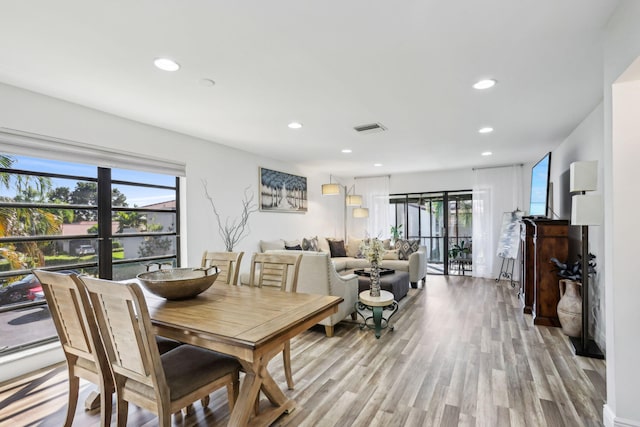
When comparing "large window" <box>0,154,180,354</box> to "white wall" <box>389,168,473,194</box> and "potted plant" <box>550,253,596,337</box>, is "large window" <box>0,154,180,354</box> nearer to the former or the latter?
"potted plant" <box>550,253,596,337</box>

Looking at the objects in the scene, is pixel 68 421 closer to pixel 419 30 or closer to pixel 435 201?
pixel 419 30

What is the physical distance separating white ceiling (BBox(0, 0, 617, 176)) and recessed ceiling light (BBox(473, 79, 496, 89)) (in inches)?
3.2

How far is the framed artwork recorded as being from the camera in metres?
5.67

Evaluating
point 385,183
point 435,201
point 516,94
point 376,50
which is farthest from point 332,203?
point 376,50

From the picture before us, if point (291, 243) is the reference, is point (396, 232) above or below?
above

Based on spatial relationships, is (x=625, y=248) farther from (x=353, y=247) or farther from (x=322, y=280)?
(x=353, y=247)

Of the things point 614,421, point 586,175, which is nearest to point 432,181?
point 586,175

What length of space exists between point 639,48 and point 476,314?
3.56 metres

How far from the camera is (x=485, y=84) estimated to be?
8.68 feet

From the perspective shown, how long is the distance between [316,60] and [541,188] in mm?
4307

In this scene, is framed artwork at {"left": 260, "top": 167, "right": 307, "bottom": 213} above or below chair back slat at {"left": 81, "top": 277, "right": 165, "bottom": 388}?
above

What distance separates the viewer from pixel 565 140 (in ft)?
15.0

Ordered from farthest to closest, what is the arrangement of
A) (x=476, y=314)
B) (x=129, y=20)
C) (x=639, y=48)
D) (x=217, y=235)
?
(x=217, y=235) → (x=476, y=314) → (x=129, y=20) → (x=639, y=48)

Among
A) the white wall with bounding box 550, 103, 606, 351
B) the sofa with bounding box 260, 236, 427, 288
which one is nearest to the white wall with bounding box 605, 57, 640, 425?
the white wall with bounding box 550, 103, 606, 351
